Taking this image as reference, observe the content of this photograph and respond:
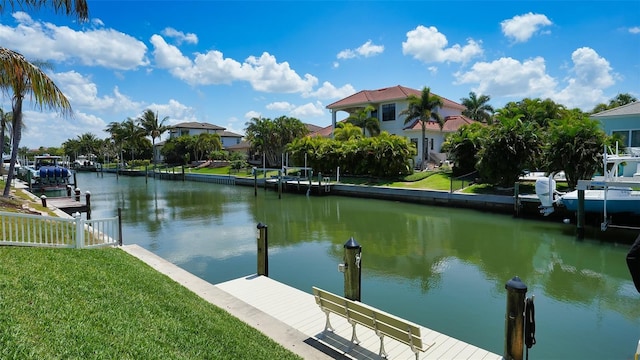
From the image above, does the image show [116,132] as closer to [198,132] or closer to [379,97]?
[198,132]

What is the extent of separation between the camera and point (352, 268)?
305 inches

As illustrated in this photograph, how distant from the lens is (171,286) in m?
7.25

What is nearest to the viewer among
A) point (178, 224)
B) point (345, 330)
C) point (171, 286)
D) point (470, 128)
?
point (345, 330)

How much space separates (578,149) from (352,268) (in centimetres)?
1857

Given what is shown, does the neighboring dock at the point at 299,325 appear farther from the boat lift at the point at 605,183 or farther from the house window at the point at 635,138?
the house window at the point at 635,138

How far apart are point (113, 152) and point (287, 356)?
106 meters

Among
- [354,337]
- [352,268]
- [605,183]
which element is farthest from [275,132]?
[354,337]

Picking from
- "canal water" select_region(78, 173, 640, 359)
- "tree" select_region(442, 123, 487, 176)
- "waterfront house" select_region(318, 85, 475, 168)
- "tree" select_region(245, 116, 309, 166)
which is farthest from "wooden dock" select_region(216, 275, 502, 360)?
"tree" select_region(245, 116, 309, 166)

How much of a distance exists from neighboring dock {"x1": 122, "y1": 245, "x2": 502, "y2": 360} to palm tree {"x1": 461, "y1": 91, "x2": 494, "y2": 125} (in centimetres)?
5085

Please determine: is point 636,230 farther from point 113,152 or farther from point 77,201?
point 113,152

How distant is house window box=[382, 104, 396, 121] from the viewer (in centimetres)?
4594

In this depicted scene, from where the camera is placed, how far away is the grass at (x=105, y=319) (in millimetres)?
3867

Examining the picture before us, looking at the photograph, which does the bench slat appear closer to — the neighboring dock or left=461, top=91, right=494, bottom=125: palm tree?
the neighboring dock

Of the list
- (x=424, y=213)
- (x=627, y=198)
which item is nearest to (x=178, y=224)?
(x=424, y=213)
